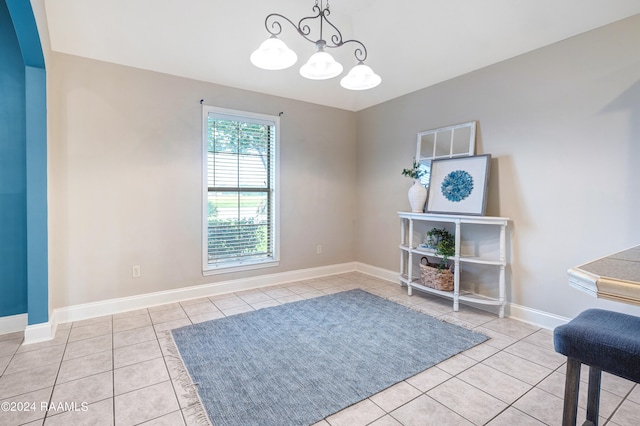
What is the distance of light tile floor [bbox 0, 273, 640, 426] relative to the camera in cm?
172

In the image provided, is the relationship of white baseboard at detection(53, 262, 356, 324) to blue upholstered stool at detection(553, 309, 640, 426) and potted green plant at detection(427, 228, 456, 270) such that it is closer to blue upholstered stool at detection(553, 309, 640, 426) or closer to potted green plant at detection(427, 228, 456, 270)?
potted green plant at detection(427, 228, 456, 270)

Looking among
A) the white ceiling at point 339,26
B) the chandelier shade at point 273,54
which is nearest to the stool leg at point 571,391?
the chandelier shade at point 273,54

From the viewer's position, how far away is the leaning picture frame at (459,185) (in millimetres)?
3234

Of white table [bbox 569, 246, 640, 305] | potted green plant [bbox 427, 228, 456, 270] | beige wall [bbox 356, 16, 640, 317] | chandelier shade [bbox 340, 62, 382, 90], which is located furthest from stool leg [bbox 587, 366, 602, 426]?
chandelier shade [bbox 340, 62, 382, 90]

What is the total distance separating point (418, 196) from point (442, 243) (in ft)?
2.03

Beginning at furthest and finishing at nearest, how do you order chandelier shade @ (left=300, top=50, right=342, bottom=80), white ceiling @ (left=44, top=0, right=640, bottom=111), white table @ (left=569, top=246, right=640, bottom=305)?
white ceiling @ (left=44, top=0, right=640, bottom=111)
chandelier shade @ (left=300, top=50, right=342, bottom=80)
white table @ (left=569, top=246, right=640, bottom=305)

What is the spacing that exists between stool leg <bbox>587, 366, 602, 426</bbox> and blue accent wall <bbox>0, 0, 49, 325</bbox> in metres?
3.72

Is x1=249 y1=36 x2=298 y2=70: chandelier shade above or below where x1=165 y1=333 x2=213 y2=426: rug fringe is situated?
above

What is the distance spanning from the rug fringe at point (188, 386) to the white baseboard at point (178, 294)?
103cm

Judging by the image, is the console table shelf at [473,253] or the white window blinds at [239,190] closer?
the console table shelf at [473,253]

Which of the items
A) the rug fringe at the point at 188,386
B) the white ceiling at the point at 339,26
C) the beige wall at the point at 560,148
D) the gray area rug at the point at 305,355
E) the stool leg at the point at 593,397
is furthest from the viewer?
the white ceiling at the point at 339,26

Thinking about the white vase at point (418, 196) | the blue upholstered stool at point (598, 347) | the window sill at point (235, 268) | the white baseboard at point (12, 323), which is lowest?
the white baseboard at point (12, 323)

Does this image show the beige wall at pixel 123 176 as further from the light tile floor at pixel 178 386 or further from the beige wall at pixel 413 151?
the light tile floor at pixel 178 386

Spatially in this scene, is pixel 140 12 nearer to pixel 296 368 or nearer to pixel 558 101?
pixel 296 368
